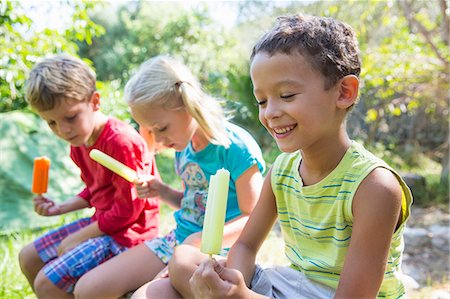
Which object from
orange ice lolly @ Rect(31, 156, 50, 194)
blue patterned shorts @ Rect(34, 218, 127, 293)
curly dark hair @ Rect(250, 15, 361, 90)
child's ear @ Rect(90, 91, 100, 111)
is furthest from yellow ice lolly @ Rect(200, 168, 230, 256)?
orange ice lolly @ Rect(31, 156, 50, 194)

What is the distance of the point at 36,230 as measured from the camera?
Result: 4.36 meters

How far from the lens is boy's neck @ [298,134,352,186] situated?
1.63 meters

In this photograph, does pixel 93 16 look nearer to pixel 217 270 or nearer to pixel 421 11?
pixel 421 11

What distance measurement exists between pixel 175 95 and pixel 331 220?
110 cm

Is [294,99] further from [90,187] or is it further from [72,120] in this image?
[90,187]

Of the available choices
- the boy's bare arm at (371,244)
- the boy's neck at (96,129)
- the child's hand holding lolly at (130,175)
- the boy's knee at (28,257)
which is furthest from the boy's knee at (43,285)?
the boy's bare arm at (371,244)

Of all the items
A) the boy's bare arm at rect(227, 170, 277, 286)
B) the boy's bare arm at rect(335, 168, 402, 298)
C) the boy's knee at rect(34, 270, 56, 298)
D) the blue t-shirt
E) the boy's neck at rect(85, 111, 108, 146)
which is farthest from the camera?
the boy's neck at rect(85, 111, 108, 146)

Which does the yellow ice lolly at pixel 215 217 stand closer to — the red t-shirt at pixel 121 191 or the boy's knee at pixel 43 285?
the red t-shirt at pixel 121 191

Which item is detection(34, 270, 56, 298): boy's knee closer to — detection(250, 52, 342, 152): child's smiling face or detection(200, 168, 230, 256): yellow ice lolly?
detection(200, 168, 230, 256): yellow ice lolly

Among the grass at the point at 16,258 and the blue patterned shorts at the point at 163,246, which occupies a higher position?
the blue patterned shorts at the point at 163,246

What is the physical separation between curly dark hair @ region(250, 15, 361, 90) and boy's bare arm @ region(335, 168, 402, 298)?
397mm

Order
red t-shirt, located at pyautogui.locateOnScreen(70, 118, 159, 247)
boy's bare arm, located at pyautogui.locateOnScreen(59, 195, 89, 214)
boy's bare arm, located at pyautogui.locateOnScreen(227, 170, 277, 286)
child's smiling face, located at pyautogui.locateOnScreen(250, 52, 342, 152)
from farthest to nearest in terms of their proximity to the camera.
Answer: boy's bare arm, located at pyautogui.locateOnScreen(59, 195, 89, 214) → red t-shirt, located at pyautogui.locateOnScreen(70, 118, 159, 247) → boy's bare arm, located at pyautogui.locateOnScreen(227, 170, 277, 286) → child's smiling face, located at pyautogui.locateOnScreen(250, 52, 342, 152)

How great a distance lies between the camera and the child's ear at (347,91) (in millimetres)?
1588

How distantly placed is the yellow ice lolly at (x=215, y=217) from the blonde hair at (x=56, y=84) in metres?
1.42
